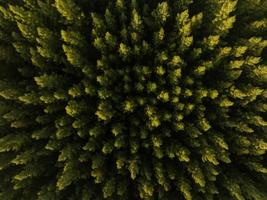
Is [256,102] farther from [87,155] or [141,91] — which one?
[87,155]

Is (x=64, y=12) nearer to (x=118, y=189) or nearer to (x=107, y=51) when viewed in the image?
(x=107, y=51)

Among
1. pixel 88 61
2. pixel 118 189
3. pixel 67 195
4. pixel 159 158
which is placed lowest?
pixel 67 195

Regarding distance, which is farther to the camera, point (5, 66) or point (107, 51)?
point (5, 66)

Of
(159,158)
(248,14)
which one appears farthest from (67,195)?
(248,14)

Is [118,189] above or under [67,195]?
above

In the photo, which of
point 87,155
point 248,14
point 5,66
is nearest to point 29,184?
point 87,155

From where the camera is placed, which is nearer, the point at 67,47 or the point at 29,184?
the point at 67,47
